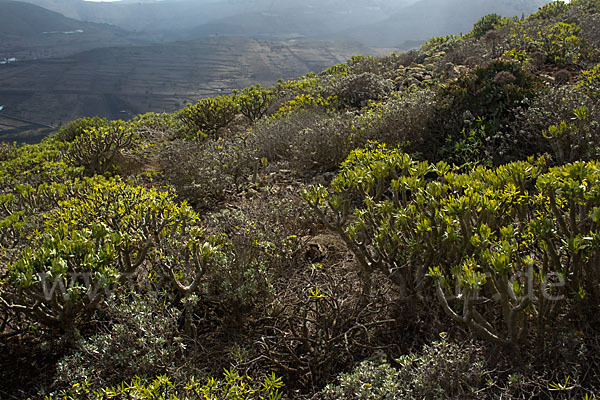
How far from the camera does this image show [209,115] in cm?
824

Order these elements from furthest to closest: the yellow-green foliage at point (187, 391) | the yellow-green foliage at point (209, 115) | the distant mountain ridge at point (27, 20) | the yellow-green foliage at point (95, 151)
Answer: the distant mountain ridge at point (27, 20), the yellow-green foliage at point (209, 115), the yellow-green foliage at point (95, 151), the yellow-green foliage at point (187, 391)

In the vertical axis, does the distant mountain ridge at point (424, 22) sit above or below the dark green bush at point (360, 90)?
above

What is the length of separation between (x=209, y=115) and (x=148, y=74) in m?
91.3

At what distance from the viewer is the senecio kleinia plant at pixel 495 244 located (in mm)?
1663

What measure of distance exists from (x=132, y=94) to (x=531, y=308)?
86452mm

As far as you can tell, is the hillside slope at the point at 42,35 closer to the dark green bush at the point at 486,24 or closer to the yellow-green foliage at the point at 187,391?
the dark green bush at the point at 486,24

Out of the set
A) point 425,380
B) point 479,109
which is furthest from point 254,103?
point 425,380

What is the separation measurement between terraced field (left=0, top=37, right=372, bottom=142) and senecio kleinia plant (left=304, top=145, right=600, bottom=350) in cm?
6658

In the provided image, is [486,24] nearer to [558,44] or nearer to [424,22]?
[558,44]

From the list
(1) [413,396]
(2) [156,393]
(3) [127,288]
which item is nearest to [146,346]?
(2) [156,393]

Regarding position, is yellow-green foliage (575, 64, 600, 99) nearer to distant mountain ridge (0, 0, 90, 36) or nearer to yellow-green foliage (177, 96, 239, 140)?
yellow-green foliage (177, 96, 239, 140)

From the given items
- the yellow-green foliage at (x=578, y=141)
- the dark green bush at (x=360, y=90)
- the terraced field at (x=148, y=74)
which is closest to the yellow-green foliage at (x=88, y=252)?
→ the yellow-green foliage at (x=578, y=141)

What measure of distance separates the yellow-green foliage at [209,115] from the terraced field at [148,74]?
2347 inches

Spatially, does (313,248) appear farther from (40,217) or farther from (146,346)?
(40,217)
